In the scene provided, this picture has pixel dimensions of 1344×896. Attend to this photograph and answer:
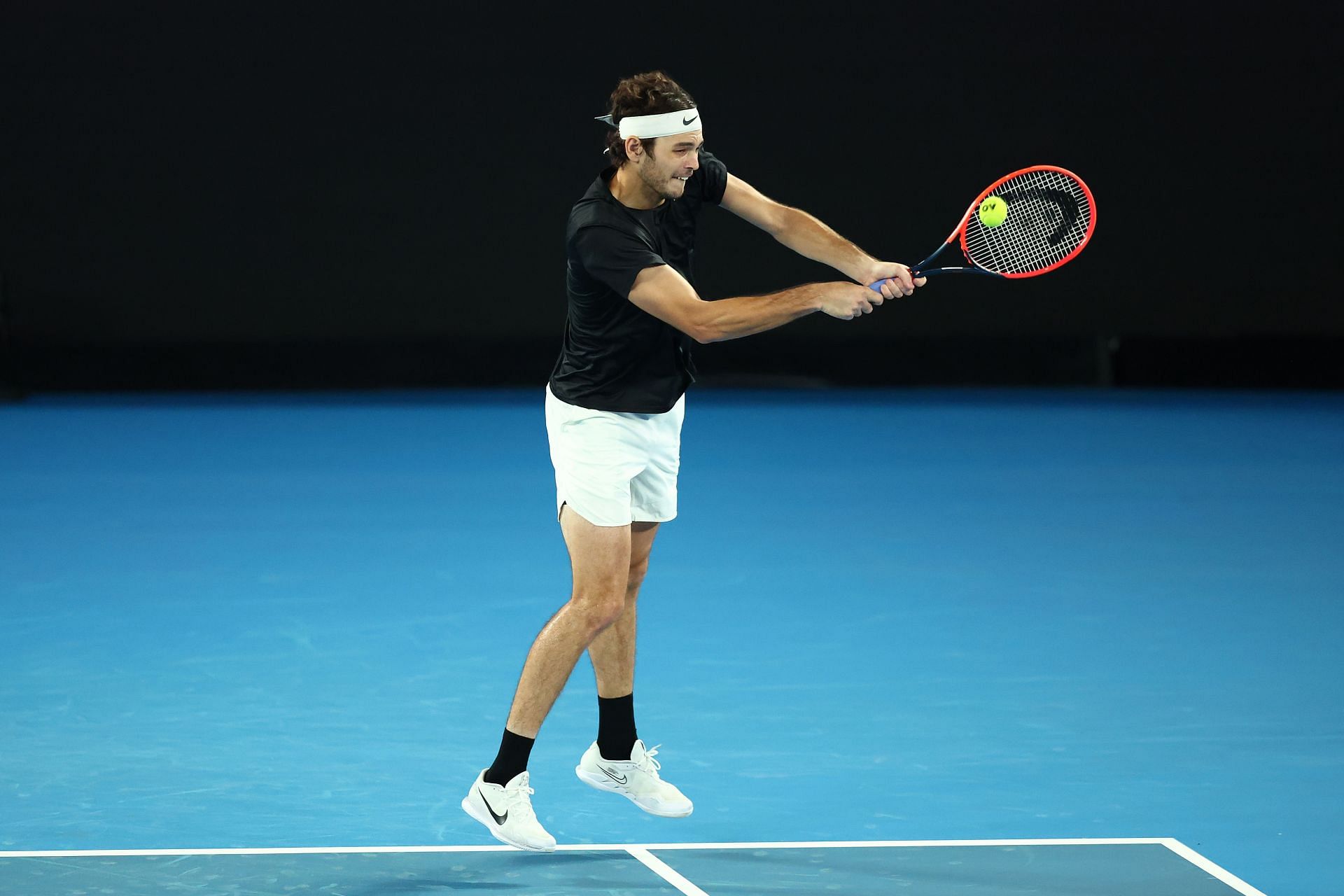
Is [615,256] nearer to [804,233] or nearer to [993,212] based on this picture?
[804,233]

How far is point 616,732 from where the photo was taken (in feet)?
14.3

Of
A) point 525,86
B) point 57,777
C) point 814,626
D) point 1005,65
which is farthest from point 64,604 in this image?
point 1005,65

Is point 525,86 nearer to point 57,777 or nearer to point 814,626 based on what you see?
point 814,626

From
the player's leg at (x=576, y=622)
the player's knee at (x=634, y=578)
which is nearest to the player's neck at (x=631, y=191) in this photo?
the player's leg at (x=576, y=622)

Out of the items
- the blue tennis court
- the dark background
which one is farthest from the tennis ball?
the dark background

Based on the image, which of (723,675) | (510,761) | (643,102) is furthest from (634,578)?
(723,675)

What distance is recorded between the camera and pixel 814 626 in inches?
250

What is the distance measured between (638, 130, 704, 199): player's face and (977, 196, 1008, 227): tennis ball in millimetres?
964

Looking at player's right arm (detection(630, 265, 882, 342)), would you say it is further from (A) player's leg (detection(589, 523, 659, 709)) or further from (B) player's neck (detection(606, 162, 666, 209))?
(A) player's leg (detection(589, 523, 659, 709))

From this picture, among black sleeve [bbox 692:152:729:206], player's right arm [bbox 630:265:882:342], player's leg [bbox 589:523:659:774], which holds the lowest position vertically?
player's leg [bbox 589:523:659:774]

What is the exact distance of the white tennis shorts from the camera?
13.6 ft

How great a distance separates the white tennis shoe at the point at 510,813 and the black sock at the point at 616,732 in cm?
34

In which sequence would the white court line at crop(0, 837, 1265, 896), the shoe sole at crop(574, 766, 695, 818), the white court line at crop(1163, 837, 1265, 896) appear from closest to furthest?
the white court line at crop(1163, 837, 1265, 896), the white court line at crop(0, 837, 1265, 896), the shoe sole at crop(574, 766, 695, 818)

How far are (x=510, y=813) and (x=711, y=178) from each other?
158cm
